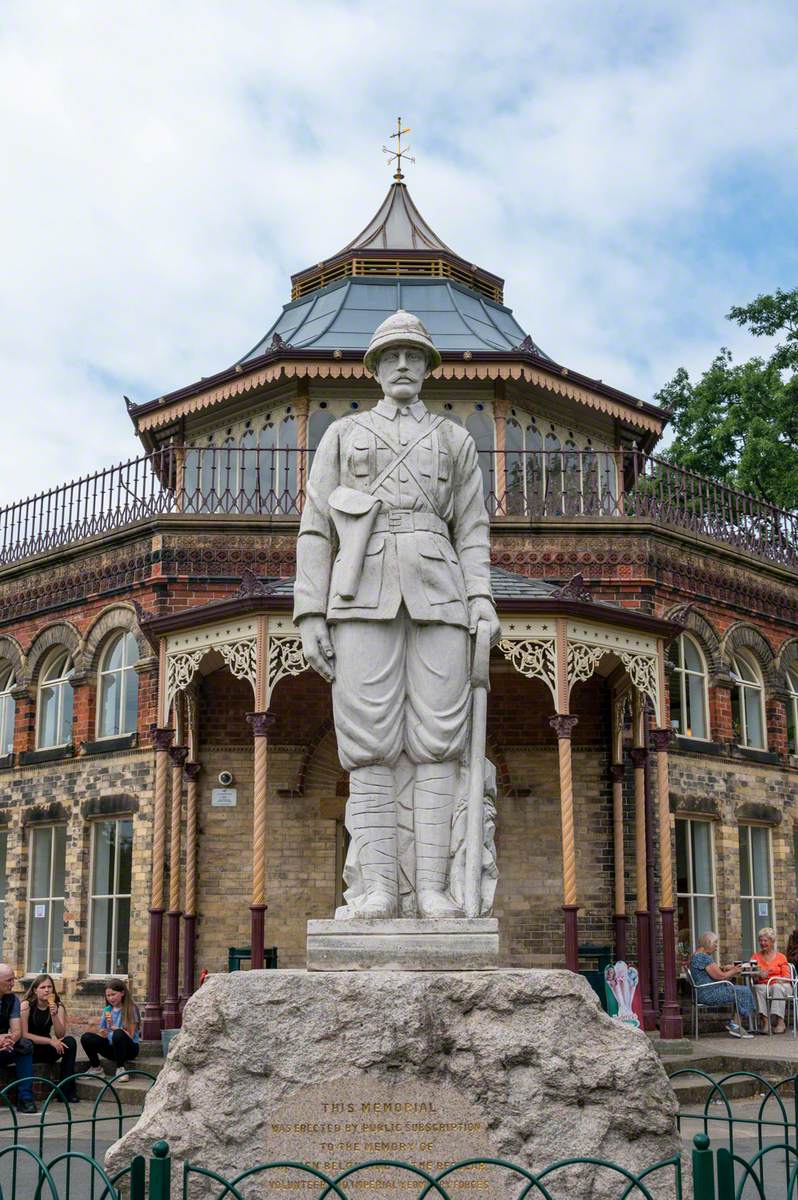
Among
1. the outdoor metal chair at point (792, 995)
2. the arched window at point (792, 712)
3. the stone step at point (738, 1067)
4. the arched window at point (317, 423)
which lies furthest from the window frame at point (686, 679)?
the stone step at point (738, 1067)

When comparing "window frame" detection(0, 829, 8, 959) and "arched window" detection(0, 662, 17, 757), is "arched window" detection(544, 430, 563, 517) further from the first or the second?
"window frame" detection(0, 829, 8, 959)

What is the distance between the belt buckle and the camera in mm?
6219

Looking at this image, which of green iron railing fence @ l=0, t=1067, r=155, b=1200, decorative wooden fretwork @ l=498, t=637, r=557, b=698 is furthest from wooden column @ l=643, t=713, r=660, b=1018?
green iron railing fence @ l=0, t=1067, r=155, b=1200

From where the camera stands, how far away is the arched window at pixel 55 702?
1978 centimetres

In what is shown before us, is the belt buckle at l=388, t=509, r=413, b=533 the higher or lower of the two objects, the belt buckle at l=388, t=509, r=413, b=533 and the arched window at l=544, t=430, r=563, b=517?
the lower

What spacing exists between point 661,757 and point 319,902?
4.67 m

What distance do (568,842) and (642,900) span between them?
7.68 feet

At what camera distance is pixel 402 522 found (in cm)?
623

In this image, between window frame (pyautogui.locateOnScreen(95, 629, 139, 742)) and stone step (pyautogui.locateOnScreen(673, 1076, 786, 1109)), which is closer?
stone step (pyautogui.locateOnScreen(673, 1076, 786, 1109))

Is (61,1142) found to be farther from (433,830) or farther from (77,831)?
(77,831)

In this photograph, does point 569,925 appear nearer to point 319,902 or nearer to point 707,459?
point 319,902

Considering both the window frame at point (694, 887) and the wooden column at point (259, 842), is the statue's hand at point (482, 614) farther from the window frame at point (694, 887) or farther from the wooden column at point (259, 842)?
the window frame at point (694, 887)

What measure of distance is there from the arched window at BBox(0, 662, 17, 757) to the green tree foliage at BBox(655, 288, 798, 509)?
14.6 m

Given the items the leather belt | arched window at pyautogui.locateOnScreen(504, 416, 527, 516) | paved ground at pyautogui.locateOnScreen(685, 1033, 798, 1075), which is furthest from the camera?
arched window at pyautogui.locateOnScreen(504, 416, 527, 516)
